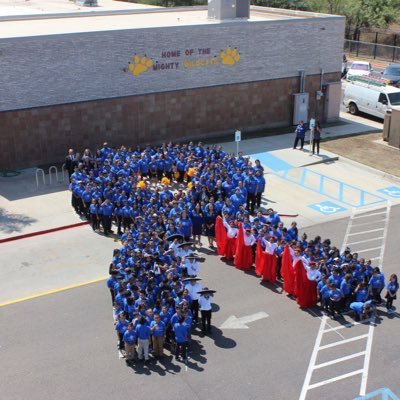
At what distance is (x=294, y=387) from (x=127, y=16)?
25072 millimetres

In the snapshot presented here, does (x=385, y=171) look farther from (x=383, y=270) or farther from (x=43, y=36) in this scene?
(x=43, y=36)

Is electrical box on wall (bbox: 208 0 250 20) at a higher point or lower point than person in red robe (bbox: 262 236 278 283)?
higher

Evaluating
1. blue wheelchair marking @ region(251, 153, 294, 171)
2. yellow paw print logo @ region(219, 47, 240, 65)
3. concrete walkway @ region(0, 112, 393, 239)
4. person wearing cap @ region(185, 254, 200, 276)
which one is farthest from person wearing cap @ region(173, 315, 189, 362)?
yellow paw print logo @ region(219, 47, 240, 65)

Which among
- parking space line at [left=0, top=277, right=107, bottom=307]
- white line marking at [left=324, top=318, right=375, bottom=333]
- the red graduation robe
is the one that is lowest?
parking space line at [left=0, top=277, right=107, bottom=307]

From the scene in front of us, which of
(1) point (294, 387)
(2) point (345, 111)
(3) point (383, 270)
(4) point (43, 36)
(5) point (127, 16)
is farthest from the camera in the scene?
(2) point (345, 111)

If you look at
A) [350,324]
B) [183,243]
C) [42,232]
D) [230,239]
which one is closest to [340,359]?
[350,324]

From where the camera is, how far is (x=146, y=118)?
2861 cm

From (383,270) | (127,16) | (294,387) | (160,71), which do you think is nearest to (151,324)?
(294,387)

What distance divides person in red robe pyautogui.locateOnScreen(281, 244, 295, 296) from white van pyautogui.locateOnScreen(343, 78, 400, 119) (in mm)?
18277

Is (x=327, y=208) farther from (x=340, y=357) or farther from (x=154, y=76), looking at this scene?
(x=154, y=76)

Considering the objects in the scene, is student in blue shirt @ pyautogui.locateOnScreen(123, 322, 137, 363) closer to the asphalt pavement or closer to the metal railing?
the asphalt pavement

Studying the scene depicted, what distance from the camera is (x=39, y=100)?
25781mm

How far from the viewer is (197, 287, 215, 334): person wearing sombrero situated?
47.5ft

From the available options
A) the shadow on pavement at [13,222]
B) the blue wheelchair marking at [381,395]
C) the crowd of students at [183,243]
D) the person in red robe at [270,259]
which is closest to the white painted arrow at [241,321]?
the crowd of students at [183,243]
